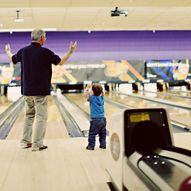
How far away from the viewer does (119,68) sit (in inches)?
490

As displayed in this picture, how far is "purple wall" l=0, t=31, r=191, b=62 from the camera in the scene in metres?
12.8

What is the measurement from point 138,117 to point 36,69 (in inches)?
61.6

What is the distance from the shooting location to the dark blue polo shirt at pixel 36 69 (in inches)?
125

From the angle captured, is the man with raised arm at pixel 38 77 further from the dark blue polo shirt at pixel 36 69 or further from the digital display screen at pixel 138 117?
the digital display screen at pixel 138 117

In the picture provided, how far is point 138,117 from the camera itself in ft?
6.61

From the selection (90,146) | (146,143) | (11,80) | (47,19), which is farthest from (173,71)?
(146,143)

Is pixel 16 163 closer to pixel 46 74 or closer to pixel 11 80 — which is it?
pixel 46 74

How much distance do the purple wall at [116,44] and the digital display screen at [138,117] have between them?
445 inches

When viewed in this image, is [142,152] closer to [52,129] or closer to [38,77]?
[38,77]

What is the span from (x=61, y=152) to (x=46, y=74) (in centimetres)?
88

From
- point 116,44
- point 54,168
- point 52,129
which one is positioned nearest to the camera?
point 54,168

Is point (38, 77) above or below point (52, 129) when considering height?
above

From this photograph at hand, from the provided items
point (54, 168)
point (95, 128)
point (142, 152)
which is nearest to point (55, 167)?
point (54, 168)

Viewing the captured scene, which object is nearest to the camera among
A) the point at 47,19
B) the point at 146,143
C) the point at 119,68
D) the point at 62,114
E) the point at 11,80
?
the point at 146,143
